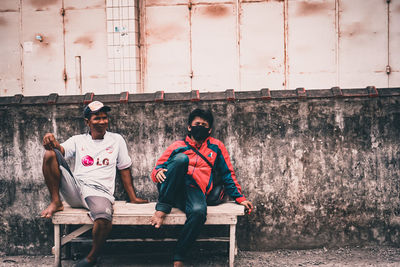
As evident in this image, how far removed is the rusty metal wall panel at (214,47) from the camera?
788 cm

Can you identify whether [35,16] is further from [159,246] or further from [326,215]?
[326,215]

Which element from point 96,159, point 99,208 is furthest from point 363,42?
point 99,208

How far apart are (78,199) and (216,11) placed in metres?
5.18

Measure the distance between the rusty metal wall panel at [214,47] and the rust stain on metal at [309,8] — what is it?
1.27 meters

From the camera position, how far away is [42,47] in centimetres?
826

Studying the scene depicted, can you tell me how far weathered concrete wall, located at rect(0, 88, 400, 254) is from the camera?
4.38 m

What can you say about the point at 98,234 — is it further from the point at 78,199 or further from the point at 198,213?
the point at 198,213

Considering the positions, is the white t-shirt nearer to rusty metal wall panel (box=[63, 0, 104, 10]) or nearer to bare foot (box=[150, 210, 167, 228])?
bare foot (box=[150, 210, 167, 228])

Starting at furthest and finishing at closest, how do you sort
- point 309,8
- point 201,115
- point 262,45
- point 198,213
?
point 262,45 < point 309,8 < point 201,115 < point 198,213

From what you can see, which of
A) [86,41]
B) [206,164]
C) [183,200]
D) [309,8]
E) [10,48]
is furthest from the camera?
[10,48]

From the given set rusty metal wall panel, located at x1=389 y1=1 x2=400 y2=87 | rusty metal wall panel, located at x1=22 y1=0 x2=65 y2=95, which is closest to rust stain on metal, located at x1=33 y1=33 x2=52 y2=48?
rusty metal wall panel, located at x1=22 y1=0 x2=65 y2=95

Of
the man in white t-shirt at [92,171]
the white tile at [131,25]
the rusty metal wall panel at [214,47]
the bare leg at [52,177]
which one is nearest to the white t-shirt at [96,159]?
the man in white t-shirt at [92,171]

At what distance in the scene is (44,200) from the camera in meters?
4.50

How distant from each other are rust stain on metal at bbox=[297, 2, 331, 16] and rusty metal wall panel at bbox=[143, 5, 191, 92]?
2210mm
